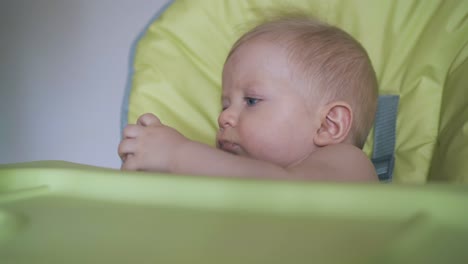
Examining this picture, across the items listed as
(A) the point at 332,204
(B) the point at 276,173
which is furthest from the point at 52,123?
(A) the point at 332,204

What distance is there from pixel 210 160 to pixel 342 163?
7.4 inches

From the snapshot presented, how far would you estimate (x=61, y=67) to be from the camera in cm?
138

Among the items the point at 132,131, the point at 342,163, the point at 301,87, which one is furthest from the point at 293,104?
the point at 132,131

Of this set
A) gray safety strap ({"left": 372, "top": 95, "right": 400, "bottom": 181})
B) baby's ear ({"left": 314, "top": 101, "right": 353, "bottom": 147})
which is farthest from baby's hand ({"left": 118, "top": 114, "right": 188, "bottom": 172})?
gray safety strap ({"left": 372, "top": 95, "right": 400, "bottom": 181})

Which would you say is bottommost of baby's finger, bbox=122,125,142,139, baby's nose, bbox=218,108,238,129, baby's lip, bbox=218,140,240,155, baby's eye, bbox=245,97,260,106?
baby's lip, bbox=218,140,240,155

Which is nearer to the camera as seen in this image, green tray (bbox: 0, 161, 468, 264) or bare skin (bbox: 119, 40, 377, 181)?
green tray (bbox: 0, 161, 468, 264)

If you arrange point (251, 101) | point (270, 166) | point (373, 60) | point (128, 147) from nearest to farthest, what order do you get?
point (270, 166)
point (128, 147)
point (251, 101)
point (373, 60)

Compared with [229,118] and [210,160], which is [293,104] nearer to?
[229,118]

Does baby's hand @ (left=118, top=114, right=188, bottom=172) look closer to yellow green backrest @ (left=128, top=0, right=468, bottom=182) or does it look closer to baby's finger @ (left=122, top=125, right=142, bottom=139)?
baby's finger @ (left=122, top=125, right=142, bottom=139)

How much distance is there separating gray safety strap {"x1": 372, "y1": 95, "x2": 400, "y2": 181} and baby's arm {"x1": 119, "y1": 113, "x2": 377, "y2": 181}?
0.51ft

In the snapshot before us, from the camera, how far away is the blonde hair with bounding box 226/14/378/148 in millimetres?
796

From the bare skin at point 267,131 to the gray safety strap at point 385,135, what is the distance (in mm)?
93

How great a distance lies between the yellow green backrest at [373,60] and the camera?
818 millimetres

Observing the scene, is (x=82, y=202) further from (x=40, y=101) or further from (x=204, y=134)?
(x=40, y=101)
